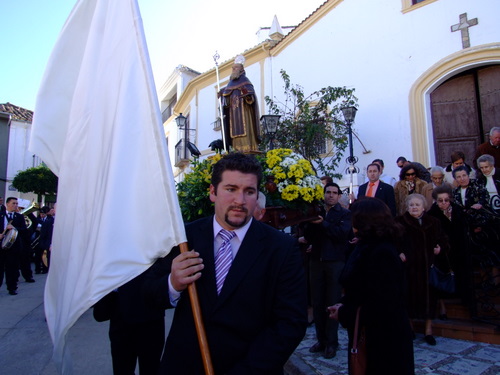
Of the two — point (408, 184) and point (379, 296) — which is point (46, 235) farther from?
point (379, 296)

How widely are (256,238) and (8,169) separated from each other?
36.7m

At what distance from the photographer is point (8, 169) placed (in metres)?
31.9

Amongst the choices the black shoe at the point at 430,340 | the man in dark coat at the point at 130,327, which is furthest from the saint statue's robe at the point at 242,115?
the black shoe at the point at 430,340

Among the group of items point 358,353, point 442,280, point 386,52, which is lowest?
point 442,280

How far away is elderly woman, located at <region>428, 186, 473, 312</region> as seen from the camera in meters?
4.97

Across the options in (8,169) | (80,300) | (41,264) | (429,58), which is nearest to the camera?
(80,300)

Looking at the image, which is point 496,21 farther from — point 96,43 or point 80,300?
point 80,300

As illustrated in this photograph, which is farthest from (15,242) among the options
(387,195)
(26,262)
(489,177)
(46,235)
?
(489,177)

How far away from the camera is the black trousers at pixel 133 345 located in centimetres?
291

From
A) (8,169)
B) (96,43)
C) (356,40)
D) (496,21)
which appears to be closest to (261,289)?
(96,43)

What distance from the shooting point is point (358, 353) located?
8.11 feet

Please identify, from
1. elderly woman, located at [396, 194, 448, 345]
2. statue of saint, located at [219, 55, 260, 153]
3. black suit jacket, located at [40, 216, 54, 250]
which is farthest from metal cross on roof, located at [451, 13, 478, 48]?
black suit jacket, located at [40, 216, 54, 250]

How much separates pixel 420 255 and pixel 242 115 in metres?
3.16

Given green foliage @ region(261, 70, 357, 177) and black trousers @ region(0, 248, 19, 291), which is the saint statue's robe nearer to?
green foliage @ region(261, 70, 357, 177)
